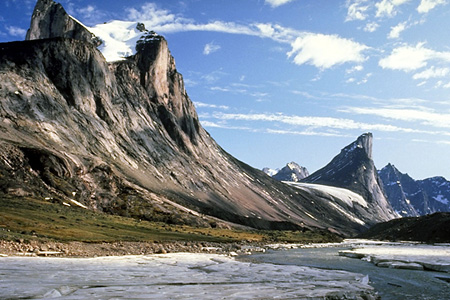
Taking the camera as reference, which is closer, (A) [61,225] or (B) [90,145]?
(A) [61,225]

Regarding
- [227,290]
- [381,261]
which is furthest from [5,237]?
[381,261]

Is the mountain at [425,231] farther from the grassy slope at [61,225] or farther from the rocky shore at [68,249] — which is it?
the rocky shore at [68,249]

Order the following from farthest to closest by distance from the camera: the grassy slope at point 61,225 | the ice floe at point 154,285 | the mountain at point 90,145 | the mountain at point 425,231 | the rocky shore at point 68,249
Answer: the mountain at point 425,231
the mountain at point 90,145
the grassy slope at point 61,225
the rocky shore at point 68,249
the ice floe at point 154,285

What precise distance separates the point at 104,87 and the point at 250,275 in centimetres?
14955

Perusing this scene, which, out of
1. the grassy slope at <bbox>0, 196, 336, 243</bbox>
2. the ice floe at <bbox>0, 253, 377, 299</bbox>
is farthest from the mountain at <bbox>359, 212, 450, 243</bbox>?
the ice floe at <bbox>0, 253, 377, 299</bbox>

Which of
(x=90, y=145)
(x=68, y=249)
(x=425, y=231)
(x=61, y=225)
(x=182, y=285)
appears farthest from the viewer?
(x=425, y=231)

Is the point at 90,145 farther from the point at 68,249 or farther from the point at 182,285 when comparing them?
the point at 182,285

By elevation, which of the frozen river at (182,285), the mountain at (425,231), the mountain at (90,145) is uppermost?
the mountain at (90,145)

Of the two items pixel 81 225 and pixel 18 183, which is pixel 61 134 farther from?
pixel 81 225

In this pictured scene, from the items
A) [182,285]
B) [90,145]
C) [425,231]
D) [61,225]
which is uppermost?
[90,145]

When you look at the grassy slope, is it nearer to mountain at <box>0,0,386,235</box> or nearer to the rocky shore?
the rocky shore

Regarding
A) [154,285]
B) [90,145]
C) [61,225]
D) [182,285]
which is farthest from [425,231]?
[154,285]

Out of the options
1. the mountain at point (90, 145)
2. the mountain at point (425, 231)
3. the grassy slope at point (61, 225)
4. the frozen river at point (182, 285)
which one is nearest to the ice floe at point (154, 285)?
the frozen river at point (182, 285)

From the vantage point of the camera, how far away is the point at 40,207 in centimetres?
7831
